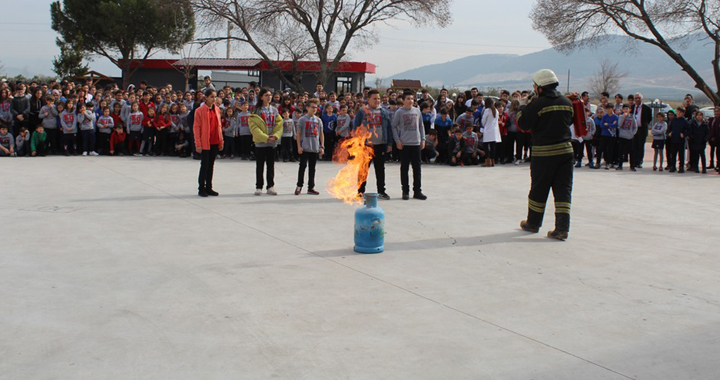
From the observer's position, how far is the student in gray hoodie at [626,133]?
17250 mm

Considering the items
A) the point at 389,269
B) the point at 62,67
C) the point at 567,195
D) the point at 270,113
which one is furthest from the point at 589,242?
the point at 62,67

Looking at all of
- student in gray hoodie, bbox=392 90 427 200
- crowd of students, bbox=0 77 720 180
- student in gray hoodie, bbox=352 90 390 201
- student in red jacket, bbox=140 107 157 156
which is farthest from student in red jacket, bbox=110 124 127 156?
student in gray hoodie, bbox=392 90 427 200

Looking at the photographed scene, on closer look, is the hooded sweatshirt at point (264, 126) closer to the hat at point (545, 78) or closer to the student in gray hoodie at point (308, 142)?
the student in gray hoodie at point (308, 142)

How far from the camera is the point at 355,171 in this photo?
10.6 meters

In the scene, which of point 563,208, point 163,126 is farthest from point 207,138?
point 163,126

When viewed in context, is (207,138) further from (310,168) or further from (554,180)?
(554,180)

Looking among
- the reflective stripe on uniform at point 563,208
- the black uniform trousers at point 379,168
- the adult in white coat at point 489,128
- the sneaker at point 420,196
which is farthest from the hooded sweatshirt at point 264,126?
the adult in white coat at point 489,128

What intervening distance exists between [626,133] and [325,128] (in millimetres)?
8114

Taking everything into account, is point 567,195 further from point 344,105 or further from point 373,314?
point 344,105

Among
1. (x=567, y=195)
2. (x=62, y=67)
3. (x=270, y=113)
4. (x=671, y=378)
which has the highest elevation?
(x=62, y=67)

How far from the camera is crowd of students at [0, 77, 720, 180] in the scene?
678 inches

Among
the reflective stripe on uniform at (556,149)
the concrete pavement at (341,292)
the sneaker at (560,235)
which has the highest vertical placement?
the reflective stripe on uniform at (556,149)

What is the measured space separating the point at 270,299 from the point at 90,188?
25.0ft

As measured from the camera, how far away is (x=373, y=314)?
17.7ft
